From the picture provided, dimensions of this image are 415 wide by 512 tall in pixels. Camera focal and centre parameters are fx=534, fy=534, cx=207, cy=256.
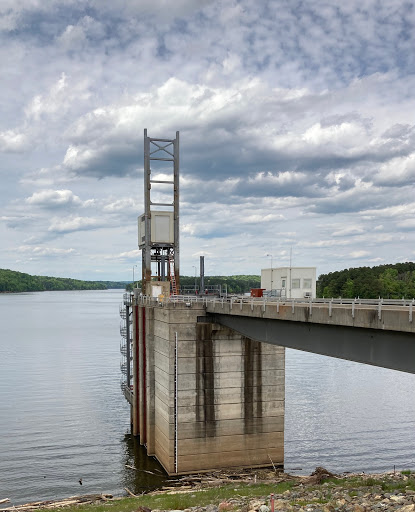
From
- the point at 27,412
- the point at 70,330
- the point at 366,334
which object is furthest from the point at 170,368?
the point at 70,330

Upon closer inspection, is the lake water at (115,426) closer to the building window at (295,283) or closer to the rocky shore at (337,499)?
the rocky shore at (337,499)

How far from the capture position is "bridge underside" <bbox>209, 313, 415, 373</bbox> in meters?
18.8

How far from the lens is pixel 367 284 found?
117 meters

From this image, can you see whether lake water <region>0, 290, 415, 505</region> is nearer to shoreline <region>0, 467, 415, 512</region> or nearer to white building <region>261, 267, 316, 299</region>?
shoreline <region>0, 467, 415, 512</region>

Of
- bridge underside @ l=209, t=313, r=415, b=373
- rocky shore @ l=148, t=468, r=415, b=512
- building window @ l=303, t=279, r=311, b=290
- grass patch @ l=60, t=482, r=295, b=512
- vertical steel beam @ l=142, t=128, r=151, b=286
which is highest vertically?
vertical steel beam @ l=142, t=128, r=151, b=286

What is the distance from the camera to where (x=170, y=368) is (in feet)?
104

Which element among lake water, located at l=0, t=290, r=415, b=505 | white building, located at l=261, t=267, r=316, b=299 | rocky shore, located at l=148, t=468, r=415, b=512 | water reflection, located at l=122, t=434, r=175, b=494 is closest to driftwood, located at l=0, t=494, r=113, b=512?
lake water, located at l=0, t=290, r=415, b=505

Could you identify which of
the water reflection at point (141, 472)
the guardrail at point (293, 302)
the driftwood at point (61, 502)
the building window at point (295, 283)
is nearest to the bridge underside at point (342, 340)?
the guardrail at point (293, 302)

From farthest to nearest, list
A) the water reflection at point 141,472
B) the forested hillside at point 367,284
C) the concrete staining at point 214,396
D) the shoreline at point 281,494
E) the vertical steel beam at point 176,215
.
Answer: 1. the forested hillside at point 367,284
2. the vertical steel beam at point 176,215
3. the concrete staining at point 214,396
4. the water reflection at point 141,472
5. the shoreline at point 281,494

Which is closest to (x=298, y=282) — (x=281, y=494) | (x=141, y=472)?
(x=141, y=472)

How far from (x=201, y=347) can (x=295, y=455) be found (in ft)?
34.8

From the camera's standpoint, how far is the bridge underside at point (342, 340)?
18.8 meters

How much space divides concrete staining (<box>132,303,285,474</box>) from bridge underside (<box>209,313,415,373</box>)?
3291 mm

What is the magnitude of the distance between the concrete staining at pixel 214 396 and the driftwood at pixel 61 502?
4808mm
